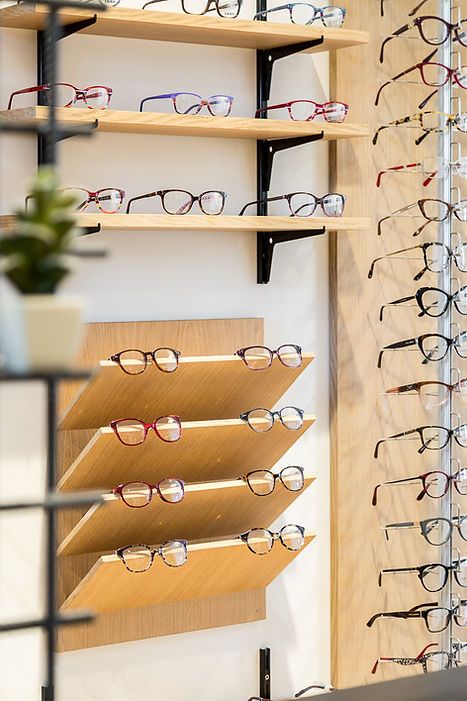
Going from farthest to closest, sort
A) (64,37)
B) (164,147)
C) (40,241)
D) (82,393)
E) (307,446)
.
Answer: (307,446) → (164,147) → (64,37) → (82,393) → (40,241)

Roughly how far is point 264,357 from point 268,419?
119mm

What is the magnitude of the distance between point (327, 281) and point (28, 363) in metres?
1.93

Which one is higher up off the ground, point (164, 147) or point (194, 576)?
point (164, 147)

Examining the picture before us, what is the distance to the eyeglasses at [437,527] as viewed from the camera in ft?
8.11

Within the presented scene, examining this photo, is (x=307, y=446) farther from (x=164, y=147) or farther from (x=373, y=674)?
(x=164, y=147)

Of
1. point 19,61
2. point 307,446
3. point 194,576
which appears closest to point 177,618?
point 194,576

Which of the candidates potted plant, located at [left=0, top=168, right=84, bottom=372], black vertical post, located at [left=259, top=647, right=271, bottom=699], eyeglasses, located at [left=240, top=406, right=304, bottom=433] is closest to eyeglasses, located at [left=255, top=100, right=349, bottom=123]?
eyeglasses, located at [left=240, top=406, right=304, bottom=433]

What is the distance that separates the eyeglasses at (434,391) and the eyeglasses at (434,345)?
0.06m

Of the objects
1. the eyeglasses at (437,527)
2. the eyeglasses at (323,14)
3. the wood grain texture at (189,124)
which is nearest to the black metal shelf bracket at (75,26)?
the wood grain texture at (189,124)

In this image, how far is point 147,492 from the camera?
2.00 meters

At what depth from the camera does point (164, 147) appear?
7.30 ft

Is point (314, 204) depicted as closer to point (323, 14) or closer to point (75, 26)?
point (323, 14)

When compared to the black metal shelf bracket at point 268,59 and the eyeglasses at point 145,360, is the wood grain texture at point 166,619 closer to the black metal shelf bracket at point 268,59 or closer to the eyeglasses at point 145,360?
the eyeglasses at point 145,360

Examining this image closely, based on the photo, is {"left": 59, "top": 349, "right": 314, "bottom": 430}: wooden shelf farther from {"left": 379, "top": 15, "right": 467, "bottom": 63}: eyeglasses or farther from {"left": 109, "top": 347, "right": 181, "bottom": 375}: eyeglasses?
{"left": 379, "top": 15, "right": 467, "bottom": 63}: eyeglasses
